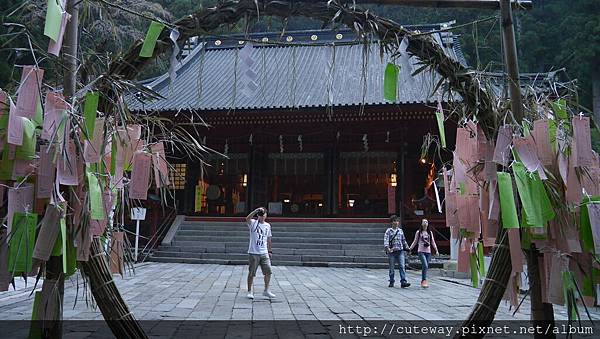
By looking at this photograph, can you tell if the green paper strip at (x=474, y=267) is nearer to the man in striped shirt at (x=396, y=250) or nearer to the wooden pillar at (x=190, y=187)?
the man in striped shirt at (x=396, y=250)

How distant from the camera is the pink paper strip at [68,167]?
2479 mm

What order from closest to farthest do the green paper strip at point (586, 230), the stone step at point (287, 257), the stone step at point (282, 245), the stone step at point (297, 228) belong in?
the green paper strip at point (586, 230)
the stone step at point (287, 257)
the stone step at point (282, 245)
the stone step at point (297, 228)

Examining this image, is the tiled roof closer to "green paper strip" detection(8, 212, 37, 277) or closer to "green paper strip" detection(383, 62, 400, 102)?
"green paper strip" detection(383, 62, 400, 102)

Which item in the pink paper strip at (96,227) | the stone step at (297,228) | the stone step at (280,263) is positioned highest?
the pink paper strip at (96,227)

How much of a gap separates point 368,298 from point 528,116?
4897 millimetres

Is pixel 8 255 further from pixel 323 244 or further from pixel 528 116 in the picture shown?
pixel 323 244

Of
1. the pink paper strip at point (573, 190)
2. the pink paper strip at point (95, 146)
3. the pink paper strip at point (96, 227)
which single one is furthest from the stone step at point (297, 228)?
the pink paper strip at point (95, 146)

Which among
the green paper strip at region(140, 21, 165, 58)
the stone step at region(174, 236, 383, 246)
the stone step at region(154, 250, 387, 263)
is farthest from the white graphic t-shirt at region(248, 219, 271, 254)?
the stone step at region(174, 236, 383, 246)

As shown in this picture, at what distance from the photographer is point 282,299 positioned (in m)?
7.02

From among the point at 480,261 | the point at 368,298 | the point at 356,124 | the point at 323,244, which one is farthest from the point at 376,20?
the point at 356,124

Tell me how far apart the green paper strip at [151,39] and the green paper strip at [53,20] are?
50 centimetres

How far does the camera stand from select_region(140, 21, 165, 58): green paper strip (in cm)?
287

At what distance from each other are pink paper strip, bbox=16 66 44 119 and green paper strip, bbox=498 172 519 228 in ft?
9.02

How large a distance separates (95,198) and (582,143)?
115 inches
